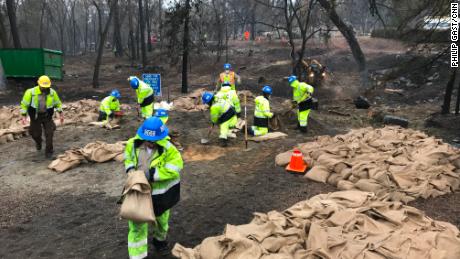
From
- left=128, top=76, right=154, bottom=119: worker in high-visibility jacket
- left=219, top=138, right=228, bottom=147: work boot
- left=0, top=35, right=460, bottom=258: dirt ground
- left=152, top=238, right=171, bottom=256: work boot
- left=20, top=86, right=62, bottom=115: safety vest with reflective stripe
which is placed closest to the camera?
left=152, top=238, right=171, bottom=256: work boot

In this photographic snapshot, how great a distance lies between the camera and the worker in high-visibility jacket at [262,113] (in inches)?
387

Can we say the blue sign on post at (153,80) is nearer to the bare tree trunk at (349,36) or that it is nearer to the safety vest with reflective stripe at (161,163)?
the bare tree trunk at (349,36)

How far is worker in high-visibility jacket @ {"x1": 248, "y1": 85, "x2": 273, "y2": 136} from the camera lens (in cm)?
984

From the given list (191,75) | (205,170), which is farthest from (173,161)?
(191,75)

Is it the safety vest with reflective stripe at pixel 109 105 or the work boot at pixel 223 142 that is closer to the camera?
the work boot at pixel 223 142

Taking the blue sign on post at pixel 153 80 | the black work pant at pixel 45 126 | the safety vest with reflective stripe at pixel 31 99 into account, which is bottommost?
the black work pant at pixel 45 126

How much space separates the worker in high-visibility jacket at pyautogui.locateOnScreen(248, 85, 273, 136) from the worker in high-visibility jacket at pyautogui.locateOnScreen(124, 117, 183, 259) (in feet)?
19.5

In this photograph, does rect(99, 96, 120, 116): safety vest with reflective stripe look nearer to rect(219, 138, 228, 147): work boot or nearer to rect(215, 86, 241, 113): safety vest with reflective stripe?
rect(215, 86, 241, 113): safety vest with reflective stripe

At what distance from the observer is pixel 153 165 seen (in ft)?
13.0

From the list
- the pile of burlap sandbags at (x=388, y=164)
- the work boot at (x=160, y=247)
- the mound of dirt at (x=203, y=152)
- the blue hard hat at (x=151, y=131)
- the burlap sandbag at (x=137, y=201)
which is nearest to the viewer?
the burlap sandbag at (x=137, y=201)

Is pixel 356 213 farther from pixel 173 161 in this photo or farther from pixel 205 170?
pixel 205 170

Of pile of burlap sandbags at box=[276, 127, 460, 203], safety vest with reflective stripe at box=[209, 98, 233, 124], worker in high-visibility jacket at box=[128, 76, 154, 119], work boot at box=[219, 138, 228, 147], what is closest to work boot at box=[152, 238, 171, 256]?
pile of burlap sandbags at box=[276, 127, 460, 203]

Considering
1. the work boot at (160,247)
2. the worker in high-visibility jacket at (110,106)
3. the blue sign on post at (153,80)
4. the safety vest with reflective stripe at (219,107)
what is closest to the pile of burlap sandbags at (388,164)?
the safety vest with reflective stripe at (219,107)

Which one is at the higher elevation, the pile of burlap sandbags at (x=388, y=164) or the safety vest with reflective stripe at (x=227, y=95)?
the safety vest with reflective stripe at (x=227, y=95)
